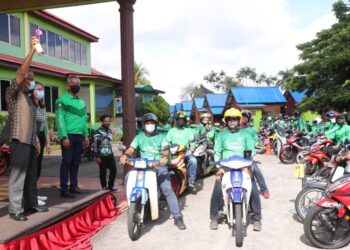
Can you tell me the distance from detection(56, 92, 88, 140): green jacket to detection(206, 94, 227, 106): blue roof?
4282 centimetres

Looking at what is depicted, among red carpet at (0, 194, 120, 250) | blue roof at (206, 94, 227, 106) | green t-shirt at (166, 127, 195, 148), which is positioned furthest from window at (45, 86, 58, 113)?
blue roof at (206, 94, 227, 106)

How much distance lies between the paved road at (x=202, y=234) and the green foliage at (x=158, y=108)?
23.3 metres

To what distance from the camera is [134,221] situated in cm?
480

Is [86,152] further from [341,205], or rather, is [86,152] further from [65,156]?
[341,205]

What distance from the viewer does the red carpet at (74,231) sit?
389cm

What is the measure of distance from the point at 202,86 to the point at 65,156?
87.9m

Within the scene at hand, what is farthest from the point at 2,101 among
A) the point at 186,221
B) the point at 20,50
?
the point at 186,221

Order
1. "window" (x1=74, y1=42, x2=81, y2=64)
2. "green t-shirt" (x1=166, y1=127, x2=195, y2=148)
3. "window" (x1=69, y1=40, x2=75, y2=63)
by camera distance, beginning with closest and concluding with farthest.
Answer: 1. "green t-shirt" (x1=166, y1=127, x2=195, y2=148)
2. "window" (x1=69, y1=40, x2=75, y2=63)
3. "window" (x1=74, y1=42, x2=81, y2=64)

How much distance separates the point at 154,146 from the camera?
5.49 meters

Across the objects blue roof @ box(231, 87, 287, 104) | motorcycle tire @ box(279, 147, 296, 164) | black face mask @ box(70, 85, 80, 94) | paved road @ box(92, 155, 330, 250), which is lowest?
paved road @ box(92, 155, 330, 250)

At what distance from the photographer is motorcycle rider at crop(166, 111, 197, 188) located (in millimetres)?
8023

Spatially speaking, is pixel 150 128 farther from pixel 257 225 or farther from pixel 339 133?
pixel 339 133

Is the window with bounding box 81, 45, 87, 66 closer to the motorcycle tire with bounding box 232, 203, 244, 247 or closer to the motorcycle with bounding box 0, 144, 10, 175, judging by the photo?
the motorcycle with bounding box 0, 144, 10, 175

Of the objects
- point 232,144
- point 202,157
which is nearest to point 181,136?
point 202,157
